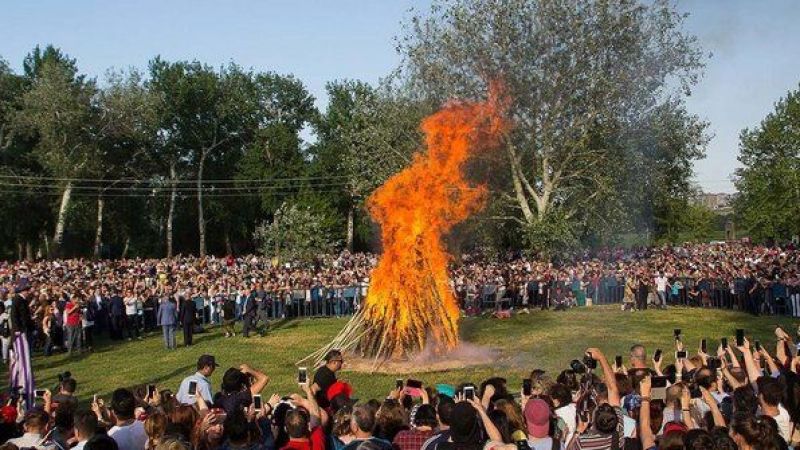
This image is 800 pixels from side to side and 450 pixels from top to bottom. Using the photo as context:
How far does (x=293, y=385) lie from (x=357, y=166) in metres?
27.0

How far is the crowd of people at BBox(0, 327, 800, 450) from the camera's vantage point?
20.6 ft

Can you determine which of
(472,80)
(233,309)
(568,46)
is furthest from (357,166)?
(233,309)

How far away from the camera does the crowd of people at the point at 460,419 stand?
6.27 m

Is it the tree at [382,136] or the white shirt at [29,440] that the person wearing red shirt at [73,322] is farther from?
the tree at [382,136]

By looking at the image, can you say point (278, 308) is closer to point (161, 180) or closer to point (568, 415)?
point (568, 415)

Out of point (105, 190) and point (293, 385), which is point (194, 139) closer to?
point (105, 190)

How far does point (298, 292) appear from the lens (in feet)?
109

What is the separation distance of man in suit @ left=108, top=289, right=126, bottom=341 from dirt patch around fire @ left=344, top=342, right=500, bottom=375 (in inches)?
406

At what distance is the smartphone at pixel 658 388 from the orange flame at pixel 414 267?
11904mm

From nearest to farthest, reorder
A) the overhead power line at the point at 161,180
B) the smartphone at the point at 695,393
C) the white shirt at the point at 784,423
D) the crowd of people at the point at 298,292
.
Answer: the white shirt at the point at 784,423, the smartphone at the point at 695,393, the crowd of people at the point at 298,292, the overhead power line at the point at 161,180

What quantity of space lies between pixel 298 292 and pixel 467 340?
1016 cm

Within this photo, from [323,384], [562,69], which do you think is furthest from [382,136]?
[323,384]

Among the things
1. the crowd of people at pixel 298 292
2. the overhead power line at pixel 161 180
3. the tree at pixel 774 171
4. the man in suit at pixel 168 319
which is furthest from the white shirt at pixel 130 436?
the tree at pixel 774 171

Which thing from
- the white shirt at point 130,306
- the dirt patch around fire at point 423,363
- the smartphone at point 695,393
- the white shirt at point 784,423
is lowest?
the dirt patch around fire at point 423,363
